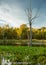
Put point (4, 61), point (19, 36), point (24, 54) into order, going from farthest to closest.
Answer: point (19, 36)
point (24, 54)
point (4, 61)

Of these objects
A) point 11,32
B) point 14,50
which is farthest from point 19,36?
point 14,50

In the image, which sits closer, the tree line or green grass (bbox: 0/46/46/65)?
green grass (bbox: 0/46/46/65)

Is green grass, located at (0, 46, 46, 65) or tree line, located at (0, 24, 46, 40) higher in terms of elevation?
tree line, located at (0, 24, 46, 40)

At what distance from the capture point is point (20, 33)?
30203 mm

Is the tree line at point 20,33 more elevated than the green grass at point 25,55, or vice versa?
the tree line at point 20,33

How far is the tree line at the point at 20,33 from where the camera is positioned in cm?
2789

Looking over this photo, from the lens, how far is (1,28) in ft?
102

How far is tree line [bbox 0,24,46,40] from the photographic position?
27.9 meters

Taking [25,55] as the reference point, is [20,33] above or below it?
above

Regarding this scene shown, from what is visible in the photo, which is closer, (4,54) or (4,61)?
(4,61)

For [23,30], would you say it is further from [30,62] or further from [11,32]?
[30,62]

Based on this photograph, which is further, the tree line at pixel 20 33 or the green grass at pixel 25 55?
the tree line at pixel 20 33

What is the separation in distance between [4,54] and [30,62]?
0.86m

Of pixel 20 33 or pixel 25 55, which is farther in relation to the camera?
pixel 20 33
